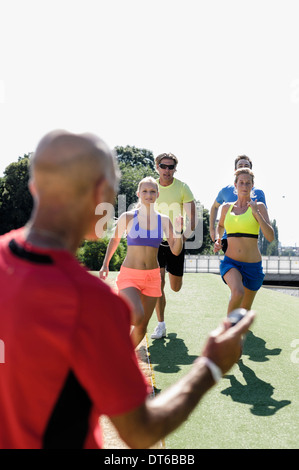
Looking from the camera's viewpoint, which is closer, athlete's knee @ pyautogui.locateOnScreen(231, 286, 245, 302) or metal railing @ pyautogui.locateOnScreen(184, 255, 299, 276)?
athlete's knee @ pyautogui.locateOnScreen(231, 286, 245, 302)

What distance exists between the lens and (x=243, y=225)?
21.6 feet

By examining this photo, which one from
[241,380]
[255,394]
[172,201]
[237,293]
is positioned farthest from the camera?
[172,201]

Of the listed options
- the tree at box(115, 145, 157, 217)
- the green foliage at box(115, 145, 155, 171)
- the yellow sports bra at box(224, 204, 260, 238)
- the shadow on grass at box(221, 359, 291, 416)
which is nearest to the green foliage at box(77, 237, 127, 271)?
the yellow sports bra at box(224, 204, 260, 238)

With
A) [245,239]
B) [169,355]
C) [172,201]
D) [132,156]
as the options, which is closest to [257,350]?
[169,355]

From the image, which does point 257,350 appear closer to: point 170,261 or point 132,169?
point 170,261

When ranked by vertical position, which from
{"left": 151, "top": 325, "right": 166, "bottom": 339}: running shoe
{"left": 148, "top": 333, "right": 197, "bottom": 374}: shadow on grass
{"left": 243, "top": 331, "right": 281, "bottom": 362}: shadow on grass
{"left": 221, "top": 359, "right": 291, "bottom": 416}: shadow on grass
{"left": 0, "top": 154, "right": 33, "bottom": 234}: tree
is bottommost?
{"left": 221, "top": 359, "right": 291, "bottom": 416}: shadow on grass

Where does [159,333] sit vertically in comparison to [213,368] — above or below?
below

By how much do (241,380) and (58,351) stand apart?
5029mm

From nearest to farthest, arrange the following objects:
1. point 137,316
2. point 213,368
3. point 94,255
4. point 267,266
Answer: point 213,368 → point 137,316 → point 94,255 → point 267,266

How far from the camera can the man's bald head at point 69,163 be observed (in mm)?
1320

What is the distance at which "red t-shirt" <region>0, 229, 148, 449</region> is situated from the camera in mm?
1237

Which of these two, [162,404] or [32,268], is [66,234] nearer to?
[32,268]

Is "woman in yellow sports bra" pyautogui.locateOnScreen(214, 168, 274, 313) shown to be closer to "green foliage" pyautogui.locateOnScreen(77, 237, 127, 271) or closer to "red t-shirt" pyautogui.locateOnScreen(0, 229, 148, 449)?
"red t-shirt" pyautogui.locateOnScreen(0, 229, 148, 449)

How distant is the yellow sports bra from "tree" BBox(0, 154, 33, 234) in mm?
41945
